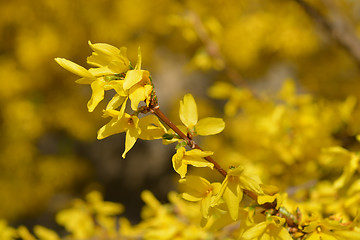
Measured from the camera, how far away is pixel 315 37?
2.04 m

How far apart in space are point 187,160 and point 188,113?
0.30ft

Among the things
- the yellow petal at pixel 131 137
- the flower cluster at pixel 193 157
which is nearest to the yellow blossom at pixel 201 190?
the flower cluster at pixel 193 157

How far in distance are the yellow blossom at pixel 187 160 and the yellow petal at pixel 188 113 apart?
0.07m

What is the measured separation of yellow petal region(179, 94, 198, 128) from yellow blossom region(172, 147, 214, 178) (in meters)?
0.07

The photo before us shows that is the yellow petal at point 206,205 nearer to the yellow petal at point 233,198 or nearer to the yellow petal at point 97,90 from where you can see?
the yellow petal at point 233,198

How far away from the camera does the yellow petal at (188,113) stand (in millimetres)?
562

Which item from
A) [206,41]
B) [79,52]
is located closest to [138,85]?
[206,41]

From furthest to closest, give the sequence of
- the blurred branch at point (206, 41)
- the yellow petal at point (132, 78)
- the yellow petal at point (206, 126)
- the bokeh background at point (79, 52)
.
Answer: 1. the bokeh background at point (79, 52)
2. the blurred branch at point (206, 41)
3. the yellow petal at point (206, 126)
4. the yellow petal at point (132, 78)

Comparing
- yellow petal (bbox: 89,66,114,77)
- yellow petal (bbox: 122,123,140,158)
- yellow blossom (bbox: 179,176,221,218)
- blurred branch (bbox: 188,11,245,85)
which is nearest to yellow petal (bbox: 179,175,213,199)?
yellow blossom (bbox: 179,176,221,218)

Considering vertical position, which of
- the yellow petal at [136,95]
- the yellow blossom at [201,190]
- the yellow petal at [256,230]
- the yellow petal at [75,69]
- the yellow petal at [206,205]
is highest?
the yellow petal at [75,69]

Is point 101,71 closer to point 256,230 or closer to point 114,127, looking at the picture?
point 114,127

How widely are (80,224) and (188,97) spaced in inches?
29.9

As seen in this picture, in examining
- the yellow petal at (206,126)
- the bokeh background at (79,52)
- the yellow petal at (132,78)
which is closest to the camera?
the yellow petal at (132,78)

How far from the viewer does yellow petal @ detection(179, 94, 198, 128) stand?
56 centimetres
